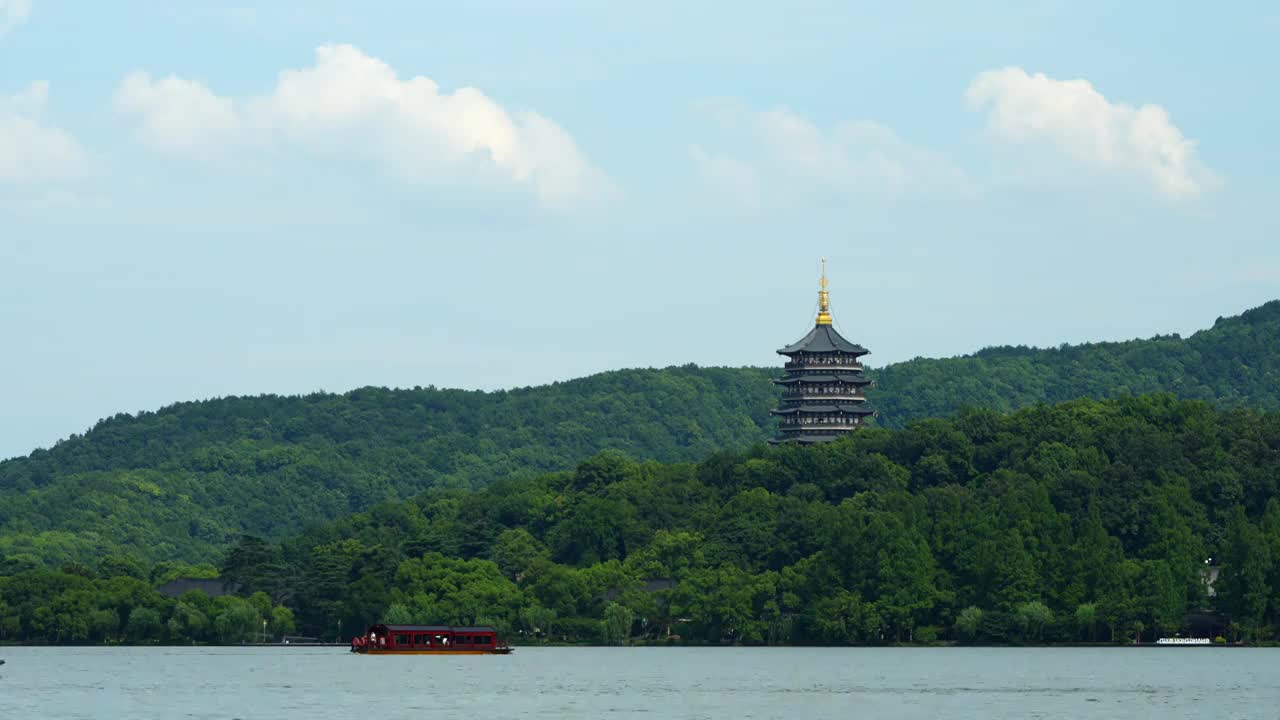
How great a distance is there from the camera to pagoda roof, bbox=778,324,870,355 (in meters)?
171

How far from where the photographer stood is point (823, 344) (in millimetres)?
172125

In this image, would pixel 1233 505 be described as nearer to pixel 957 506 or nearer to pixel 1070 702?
pixel 957 506

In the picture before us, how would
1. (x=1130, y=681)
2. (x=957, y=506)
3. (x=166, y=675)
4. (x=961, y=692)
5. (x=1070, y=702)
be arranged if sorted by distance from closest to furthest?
(x=1070, y=702) → (x=961, y=692) → (x=1130, y=681) → (x=166, y=675) → (x=957, y=506)

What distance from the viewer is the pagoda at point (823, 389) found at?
17188 centimetres

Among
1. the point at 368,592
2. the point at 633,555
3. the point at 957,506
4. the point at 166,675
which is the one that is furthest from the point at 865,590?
the point at 166,675

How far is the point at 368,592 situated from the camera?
14250cm

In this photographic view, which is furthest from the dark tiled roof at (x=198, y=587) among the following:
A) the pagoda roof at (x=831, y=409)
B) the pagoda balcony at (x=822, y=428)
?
the pagoda balcony at (x=822, y=428)

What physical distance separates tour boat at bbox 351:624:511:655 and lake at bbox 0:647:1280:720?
1.15m

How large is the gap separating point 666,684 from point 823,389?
85824 mm

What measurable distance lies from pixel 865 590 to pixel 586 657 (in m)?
17.7

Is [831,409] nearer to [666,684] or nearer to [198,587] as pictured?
[198,587]

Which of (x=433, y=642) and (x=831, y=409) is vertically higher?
(x=831, y=409)

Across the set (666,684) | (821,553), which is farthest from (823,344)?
(666,684)

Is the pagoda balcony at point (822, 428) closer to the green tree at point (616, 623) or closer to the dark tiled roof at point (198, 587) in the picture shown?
the green tree at point (616, 623)
